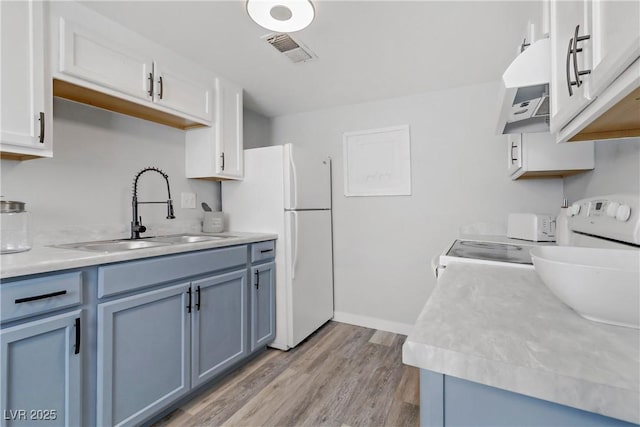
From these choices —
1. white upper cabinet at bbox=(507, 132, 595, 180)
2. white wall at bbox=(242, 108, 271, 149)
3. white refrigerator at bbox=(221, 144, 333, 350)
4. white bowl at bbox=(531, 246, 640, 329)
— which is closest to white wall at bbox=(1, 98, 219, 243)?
white refrigerator at bbox=(221, 144, 333, 350)

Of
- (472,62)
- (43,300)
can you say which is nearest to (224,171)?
(43,300)

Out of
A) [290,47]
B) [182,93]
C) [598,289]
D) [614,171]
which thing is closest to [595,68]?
[598,289]

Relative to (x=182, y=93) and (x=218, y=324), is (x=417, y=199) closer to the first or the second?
(x=218, y=324)

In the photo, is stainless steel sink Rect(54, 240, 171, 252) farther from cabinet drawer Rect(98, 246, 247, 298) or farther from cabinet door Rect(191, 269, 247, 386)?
cabinet door Rect(191, 269, 247, 386)

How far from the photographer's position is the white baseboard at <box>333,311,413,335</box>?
275 cm

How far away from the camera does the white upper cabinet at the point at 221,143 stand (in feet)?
7.58

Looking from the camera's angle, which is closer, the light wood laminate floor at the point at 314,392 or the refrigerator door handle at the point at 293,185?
the light wood laminate floor at the point at 314,392

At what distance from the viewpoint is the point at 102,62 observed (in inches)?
62.9

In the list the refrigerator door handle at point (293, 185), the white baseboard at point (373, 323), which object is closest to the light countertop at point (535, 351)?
the refrigerator door handle at point (293, 185)

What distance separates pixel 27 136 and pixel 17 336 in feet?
2.83

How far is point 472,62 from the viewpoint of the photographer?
2141 mm

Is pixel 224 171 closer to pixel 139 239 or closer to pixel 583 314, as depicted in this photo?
pixel 139 239

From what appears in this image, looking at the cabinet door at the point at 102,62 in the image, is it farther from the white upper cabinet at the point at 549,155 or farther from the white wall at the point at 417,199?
the white upper cabinet at the point at 549,155

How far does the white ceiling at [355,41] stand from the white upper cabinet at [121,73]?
8 cm
